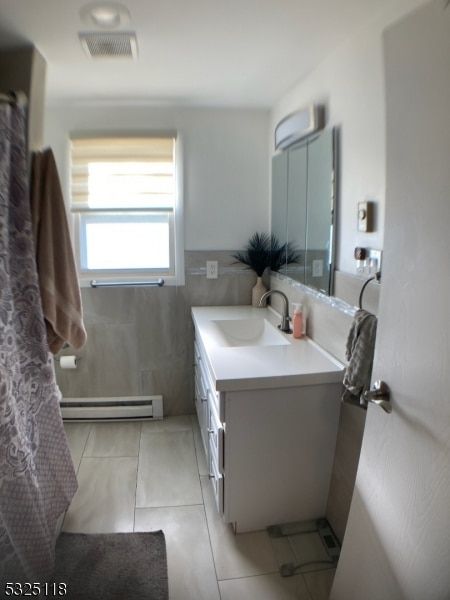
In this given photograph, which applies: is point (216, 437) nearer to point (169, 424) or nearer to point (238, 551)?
point (238, 551)

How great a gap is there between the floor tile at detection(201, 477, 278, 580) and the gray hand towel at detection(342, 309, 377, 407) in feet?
2.79

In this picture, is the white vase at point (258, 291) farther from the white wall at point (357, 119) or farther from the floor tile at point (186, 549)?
the floor tile at point (186, 549)

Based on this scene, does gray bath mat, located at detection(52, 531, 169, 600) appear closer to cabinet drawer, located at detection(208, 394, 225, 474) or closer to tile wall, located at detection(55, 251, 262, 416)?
cabinet drawer, located at detection(208, 394, 225, 474)

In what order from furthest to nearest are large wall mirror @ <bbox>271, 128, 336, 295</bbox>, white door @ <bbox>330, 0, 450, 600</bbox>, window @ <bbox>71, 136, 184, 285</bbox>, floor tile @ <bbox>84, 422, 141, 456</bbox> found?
window @ <bbox>71, 136, 184, 285</bbox> < floor tile @ <bbox>84, 422, 141, 456</bbox> < large wall mirror @ <bbox>271, 128, 336, 295</bbox> < white door @ <bbox>330, 0, 450, 600</bbox>

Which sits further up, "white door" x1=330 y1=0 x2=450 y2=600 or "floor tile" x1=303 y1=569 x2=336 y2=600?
"white door" x1=330 y1=0 x2=450 y2=600

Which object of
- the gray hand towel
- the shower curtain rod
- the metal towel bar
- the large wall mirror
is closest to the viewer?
the gray hand towel

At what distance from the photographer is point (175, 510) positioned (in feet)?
6.41

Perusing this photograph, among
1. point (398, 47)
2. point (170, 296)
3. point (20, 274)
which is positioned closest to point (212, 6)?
point (398, 47)

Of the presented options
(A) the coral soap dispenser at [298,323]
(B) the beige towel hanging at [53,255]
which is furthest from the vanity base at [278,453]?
(B) the beige towel hanging at [53,255]

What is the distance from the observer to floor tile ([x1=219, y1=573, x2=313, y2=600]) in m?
1.50

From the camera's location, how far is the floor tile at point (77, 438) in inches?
95.0

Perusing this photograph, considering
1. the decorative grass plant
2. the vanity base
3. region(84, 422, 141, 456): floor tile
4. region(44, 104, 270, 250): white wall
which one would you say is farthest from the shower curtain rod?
region(84, 422, 141, 456): floor tile

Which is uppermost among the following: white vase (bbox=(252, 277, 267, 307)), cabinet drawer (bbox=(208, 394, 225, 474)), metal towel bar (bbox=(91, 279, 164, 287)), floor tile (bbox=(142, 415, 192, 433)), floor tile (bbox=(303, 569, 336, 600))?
metal towel bar (bbox=(91, 279, 164, 287))

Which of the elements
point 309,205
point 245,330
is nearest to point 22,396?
point 245,330
